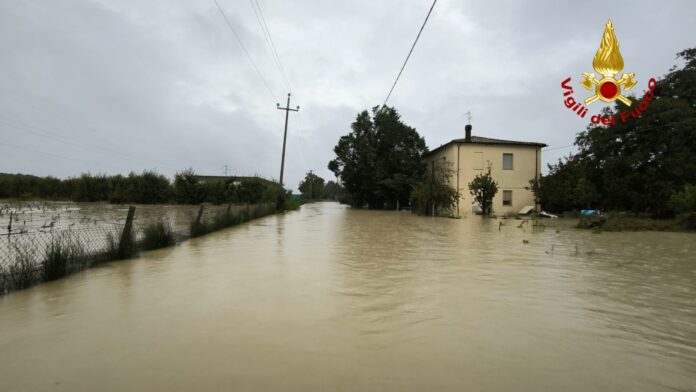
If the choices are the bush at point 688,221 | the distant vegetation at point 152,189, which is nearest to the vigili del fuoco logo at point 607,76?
the bush at point 688,221

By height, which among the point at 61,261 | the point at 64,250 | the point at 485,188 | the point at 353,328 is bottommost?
the point at 353,328

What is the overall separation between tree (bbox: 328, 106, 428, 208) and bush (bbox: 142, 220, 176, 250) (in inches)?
1138

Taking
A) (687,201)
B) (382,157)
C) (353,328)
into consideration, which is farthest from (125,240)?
(382,157)

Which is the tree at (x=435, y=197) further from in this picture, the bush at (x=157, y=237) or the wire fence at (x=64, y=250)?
the bush at (x=157, y=237)

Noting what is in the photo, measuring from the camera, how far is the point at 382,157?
130ft

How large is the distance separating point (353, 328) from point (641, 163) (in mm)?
29637

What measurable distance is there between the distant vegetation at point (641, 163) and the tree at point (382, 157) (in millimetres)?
13141

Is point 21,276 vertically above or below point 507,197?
below

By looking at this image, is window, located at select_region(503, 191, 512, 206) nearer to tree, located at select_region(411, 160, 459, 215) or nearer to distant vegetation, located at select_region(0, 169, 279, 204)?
tree, located at select_region(411, 160, 459, 215)

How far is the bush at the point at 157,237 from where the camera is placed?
8.65 m

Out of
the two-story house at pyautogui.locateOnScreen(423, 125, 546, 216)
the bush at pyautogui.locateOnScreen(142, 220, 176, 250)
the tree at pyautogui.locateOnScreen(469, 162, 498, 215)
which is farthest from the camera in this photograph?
the two-story house at pyautogui.locateOnScreen(423, 125, 546, 216)

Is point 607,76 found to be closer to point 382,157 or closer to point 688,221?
point 688,221

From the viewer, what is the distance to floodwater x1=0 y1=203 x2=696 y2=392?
2.57m

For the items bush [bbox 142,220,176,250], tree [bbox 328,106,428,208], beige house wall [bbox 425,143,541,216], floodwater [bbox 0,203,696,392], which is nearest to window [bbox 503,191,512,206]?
→ beige house wall [bbox 425,143,541,216]
